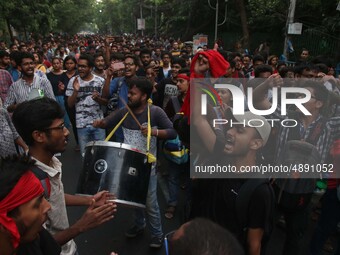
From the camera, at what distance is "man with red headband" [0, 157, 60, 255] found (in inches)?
50.7

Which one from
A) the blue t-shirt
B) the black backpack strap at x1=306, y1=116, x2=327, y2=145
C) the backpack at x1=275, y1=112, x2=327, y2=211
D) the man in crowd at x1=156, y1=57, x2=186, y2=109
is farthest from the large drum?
the man in crowd at x1=156, y1=57, x2=186, y2=109

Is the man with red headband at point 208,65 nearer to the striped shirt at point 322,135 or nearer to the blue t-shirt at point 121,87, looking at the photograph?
the striped shirt at point 322,135

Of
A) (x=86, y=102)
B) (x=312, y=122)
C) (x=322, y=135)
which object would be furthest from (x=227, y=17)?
(x=322, y=135)

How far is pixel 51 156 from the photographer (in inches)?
82.7

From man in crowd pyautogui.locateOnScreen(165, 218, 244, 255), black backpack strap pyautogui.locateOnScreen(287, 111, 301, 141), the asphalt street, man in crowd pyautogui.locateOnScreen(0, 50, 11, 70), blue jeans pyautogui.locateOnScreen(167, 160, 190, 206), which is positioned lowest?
the asphalt street

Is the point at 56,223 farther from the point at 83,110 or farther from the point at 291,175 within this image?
the point at 83,110

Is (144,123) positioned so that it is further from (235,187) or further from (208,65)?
(235,187)

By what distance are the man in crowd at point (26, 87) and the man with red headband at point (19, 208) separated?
346cm

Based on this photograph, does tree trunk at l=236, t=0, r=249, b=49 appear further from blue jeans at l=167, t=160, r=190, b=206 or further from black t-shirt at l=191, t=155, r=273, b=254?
black t-shirt at l=191, t=155, r=273, b=254

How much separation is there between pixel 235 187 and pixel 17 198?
46.5 inches

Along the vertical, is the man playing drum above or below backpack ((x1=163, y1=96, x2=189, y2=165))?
above

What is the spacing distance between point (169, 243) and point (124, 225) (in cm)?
285

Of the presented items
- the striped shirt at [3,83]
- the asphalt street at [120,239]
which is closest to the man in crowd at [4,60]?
the striped shirt at [3,83]

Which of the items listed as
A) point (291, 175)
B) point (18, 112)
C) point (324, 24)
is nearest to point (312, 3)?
point (324, 24)
